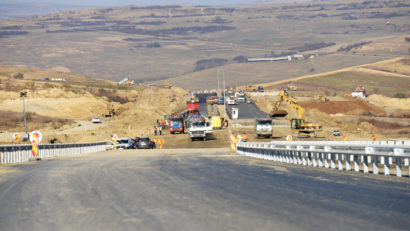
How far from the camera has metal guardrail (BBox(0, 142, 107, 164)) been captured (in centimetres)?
3231

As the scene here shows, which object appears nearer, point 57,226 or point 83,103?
point 57,226

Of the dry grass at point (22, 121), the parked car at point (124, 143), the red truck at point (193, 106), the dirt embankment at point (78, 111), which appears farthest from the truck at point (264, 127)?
the dry grass at point (22, 121)

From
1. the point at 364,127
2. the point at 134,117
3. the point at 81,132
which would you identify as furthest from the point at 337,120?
the point at 81,132

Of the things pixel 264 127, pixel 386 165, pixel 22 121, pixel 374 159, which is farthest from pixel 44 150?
pixel 22 121

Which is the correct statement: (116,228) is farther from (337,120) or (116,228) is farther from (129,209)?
(337,120)

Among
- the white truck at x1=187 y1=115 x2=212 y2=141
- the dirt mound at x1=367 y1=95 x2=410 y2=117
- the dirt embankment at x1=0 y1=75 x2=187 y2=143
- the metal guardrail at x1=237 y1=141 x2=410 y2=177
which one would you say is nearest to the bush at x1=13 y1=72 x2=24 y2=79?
the dirt embankment at x1=0 y1=75 x2=187 y2=143

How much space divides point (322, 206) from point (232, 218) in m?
2.23

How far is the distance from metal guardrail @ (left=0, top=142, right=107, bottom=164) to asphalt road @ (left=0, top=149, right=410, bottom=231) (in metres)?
13.3

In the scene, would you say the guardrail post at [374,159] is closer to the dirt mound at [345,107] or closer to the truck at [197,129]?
the truck at [197,129]

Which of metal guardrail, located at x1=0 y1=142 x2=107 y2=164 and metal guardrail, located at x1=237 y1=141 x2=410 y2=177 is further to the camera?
metal guardrail, located at x1=0 y1=142 x2=107 y2=164

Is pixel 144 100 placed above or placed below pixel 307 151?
above

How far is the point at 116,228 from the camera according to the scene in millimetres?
10500

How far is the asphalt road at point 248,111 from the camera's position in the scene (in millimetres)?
102975

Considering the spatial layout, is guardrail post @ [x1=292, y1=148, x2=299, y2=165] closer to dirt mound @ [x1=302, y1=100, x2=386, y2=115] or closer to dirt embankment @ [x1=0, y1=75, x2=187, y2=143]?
dirt embankment @ [x1=0, y1=75, x2=187, y2=143]
